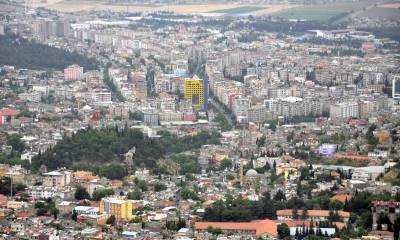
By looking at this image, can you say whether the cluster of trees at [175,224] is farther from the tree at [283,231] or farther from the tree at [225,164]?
the tree at [225,164]

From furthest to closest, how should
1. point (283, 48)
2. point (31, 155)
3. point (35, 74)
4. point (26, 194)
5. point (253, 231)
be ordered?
point (283, 48) → point (35, 74) → point (31, 155) → point (26, 194) → point (253, 231)

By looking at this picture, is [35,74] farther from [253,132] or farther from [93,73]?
[253,132]

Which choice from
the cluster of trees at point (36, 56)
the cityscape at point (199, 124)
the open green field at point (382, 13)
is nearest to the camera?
the cityscape at point (199, 124)

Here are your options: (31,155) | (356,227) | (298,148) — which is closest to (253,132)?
(298,148)

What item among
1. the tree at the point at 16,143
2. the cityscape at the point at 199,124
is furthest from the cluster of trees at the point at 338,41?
the tree at the point at 16,143

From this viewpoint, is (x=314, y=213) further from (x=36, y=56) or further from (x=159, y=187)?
(x=36, y=56)

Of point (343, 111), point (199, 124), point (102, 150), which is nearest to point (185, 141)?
point (199, 124)
